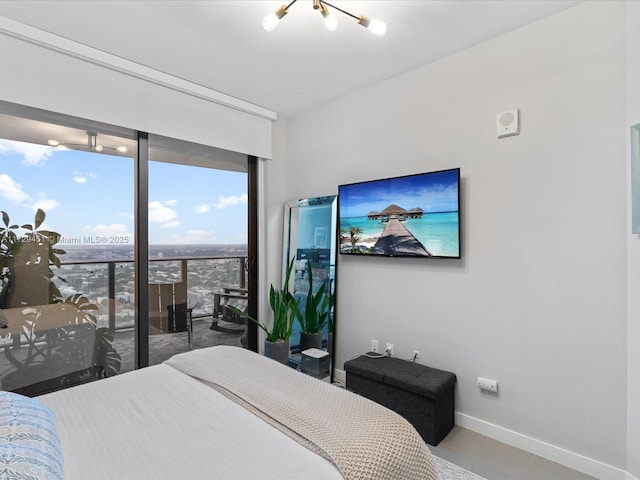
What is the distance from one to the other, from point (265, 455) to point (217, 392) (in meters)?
0.58

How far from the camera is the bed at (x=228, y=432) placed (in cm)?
108

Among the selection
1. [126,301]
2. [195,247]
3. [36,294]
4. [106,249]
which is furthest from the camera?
[195,247]

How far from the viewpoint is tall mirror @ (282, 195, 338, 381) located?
126 inches

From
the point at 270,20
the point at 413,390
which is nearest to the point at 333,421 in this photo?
the point at 413,390

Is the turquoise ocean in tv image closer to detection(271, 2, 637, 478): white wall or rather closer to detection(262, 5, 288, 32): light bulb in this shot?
detection(271, 2, 637, 478): white wall

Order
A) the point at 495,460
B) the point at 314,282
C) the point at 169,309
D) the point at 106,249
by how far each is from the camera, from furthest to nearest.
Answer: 1. the point at 314,282
2. the point at 169,309
3. the point at 106,249
4. the point at 495,460

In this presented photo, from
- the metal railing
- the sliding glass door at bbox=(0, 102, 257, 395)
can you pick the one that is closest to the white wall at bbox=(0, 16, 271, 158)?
the sliding glass door at bbox=(0, 102, 257, 395)

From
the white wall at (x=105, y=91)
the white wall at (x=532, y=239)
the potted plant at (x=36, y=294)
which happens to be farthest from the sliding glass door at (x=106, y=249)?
the white wall at (x=532, y=239)

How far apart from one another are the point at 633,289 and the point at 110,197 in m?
3.43

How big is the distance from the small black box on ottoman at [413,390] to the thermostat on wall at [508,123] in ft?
→ 5.53

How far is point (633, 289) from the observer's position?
1793 millimetres

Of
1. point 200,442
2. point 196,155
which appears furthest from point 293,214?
→ point 200,442

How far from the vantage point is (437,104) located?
2621 mm

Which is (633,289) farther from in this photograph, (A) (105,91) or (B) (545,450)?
(A) (105,91)
